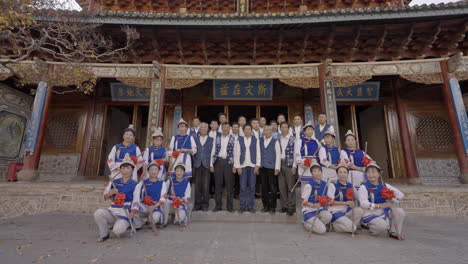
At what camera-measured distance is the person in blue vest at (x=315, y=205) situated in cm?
339

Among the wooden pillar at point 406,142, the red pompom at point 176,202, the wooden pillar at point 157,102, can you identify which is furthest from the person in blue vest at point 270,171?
the wooden pillar at point 406,142

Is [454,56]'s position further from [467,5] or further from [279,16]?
[279,16]

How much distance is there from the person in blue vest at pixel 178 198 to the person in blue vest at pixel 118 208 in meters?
0.63

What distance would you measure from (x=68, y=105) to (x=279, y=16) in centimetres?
820

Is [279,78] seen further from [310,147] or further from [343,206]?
[343,206]

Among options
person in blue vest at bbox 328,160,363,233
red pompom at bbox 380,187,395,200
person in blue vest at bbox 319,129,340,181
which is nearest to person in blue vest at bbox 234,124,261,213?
person in blue vest at bbox 319,129,340,181

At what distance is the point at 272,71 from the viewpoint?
672cm

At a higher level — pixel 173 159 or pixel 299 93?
pixel 299 93

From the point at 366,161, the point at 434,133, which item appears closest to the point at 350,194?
the point at 366,161

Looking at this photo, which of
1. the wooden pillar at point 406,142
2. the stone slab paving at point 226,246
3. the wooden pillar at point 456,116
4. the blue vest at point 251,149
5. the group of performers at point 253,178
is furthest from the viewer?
the wooden pillar at point 406,142

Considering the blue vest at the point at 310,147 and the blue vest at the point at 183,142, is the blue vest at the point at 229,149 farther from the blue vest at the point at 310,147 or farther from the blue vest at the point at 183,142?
the blue vest at the point at 310,147

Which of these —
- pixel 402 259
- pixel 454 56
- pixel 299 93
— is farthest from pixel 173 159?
pixel 454 56

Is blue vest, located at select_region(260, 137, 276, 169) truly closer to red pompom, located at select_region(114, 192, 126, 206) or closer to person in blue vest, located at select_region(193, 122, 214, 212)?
person in blue vest, located at select_region(193, 122, 214, 212)

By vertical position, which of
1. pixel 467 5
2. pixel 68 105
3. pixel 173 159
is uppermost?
pixel 467 5
